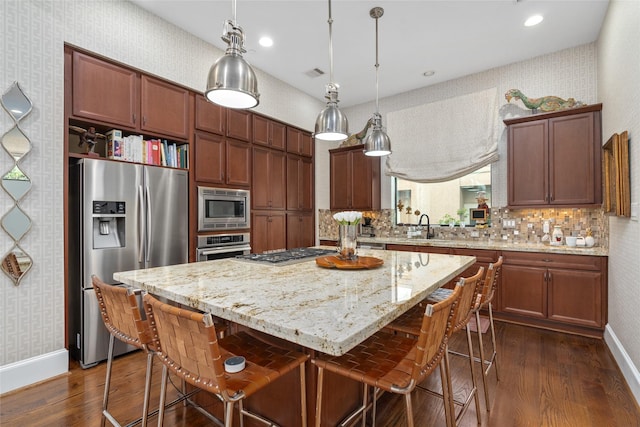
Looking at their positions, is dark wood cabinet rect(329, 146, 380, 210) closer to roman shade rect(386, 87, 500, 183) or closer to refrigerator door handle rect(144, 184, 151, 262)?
roman shade rect(386, 87, 500, 183)

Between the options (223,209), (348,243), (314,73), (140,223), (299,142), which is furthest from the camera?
(299,142)

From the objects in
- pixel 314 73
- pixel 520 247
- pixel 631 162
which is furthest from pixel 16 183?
pixel 520 247

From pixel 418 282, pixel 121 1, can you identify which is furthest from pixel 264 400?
pixel 121 1

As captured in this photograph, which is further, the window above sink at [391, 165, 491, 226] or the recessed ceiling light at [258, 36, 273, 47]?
the window above sink at [391, 165, 491, 226]

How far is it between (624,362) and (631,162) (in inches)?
59.3

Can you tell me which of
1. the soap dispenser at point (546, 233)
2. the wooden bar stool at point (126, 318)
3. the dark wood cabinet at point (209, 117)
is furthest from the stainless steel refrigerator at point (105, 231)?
the soap dispenser at point (546, 233)

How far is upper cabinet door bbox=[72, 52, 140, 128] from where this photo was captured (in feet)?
8.55

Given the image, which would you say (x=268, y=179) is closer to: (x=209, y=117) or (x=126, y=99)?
(x=209, y=117)

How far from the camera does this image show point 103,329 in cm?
263

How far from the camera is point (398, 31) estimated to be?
3.37 m

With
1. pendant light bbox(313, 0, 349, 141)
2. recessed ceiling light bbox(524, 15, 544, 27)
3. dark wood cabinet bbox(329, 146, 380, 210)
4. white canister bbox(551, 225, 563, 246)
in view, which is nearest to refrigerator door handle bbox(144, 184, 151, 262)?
pendant light bbox(313, 0, 349, 141)

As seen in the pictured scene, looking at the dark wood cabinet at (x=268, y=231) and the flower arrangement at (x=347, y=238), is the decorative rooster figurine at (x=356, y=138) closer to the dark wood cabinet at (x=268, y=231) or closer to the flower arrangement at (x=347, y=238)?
the dark wood cabinet at (x=268, y=231)

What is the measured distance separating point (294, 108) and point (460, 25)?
2.50 metres

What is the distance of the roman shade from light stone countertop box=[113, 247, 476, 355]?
8.26 ft
